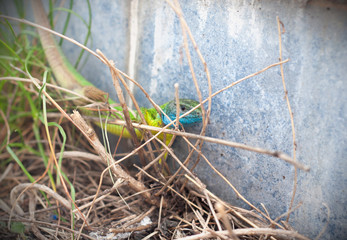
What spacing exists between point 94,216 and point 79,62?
1.19m

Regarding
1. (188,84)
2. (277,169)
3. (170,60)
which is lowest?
(277,169)

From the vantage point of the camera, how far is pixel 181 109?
1493 millimetres

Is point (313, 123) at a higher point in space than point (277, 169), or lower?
higher

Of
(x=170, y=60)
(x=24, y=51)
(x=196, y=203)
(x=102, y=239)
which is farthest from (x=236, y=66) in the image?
(x=24, y=51)

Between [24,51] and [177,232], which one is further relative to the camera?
[24,51]

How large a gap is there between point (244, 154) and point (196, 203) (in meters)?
0.38

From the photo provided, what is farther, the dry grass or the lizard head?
the lizard head

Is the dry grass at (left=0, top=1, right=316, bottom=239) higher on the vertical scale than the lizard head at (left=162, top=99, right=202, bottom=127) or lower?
lower

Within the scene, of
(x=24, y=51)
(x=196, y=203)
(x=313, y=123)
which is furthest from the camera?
(x=24, y=51)

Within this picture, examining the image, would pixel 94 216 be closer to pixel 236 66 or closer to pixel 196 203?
pixel 196 203

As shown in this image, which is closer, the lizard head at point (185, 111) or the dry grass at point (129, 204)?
the dry grass at point (129, 204)

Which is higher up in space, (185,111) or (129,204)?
(185,111)

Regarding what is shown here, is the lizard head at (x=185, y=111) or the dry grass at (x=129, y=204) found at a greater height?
the lizard head at (x=185, y=111)

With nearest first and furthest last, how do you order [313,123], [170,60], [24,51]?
1. [313,123]
2. [170,60]
3. [24,51]
